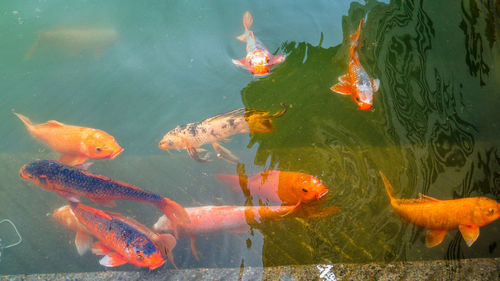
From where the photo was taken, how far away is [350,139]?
351 centimetres

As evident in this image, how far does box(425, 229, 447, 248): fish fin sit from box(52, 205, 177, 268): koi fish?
2117mm

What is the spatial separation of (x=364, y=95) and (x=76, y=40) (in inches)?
156

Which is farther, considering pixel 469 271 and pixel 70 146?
pixel 70 146

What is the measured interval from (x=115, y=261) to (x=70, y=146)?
136 cm

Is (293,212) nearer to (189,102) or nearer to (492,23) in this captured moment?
(189,102)

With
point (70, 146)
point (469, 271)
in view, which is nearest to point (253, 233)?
point (469, 271)

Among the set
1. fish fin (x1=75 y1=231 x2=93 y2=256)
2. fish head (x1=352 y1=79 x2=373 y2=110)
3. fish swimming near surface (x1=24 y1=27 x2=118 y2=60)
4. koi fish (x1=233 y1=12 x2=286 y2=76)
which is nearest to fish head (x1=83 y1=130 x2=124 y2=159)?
fish fin (x1=75 y1=231 x2=93 y2=256)

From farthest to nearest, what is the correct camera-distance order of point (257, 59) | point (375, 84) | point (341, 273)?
point (257, 59), point (375, 84), point (341, 273)

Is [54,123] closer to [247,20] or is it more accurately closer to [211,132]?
[211,132]

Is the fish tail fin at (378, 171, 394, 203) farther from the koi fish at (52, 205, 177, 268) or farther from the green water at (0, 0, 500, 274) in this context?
the koi fish at (52, 205, 177, 268)

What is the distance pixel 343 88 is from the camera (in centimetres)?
391

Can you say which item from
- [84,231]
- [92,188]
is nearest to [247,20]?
[92,188]

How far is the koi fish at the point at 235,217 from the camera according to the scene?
3029mm

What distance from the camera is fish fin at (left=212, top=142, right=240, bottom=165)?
3.51m
